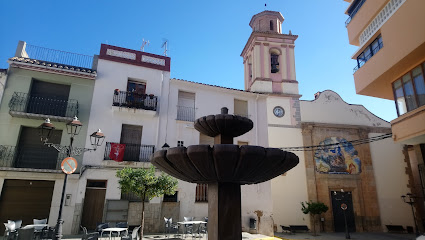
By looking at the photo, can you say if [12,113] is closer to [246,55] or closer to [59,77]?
[59,77]

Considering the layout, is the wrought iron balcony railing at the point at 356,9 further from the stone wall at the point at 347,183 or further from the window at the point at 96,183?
the window at the point at 96,183

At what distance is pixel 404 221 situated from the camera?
20.1m

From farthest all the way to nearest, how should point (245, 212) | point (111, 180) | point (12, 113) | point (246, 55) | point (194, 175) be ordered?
point (246, 55), point (245, 212), point (111, 180), point (12, 113), point (194, 175)

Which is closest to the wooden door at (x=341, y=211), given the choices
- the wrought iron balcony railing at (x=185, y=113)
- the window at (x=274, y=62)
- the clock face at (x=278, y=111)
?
the clock face at (x=278, y=111)

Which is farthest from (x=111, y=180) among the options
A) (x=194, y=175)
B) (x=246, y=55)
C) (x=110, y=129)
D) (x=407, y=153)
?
(x=407, y=153)

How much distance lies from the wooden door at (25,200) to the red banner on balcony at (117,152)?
9.32 feet

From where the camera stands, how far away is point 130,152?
13.3 m

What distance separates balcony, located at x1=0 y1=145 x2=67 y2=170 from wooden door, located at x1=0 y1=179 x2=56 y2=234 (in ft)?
2.25

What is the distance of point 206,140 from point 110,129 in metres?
5.03

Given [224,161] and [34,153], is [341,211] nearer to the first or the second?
[224,161]

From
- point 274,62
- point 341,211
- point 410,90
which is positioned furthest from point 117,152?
point 341,211

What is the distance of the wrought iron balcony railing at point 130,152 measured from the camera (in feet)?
41.9

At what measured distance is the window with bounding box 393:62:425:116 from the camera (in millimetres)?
10500

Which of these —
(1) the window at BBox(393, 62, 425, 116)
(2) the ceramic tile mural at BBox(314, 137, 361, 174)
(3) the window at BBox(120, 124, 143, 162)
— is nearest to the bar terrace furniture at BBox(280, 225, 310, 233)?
(2) the ceramic tile mural at BBox(314, 137, 361, 174)
